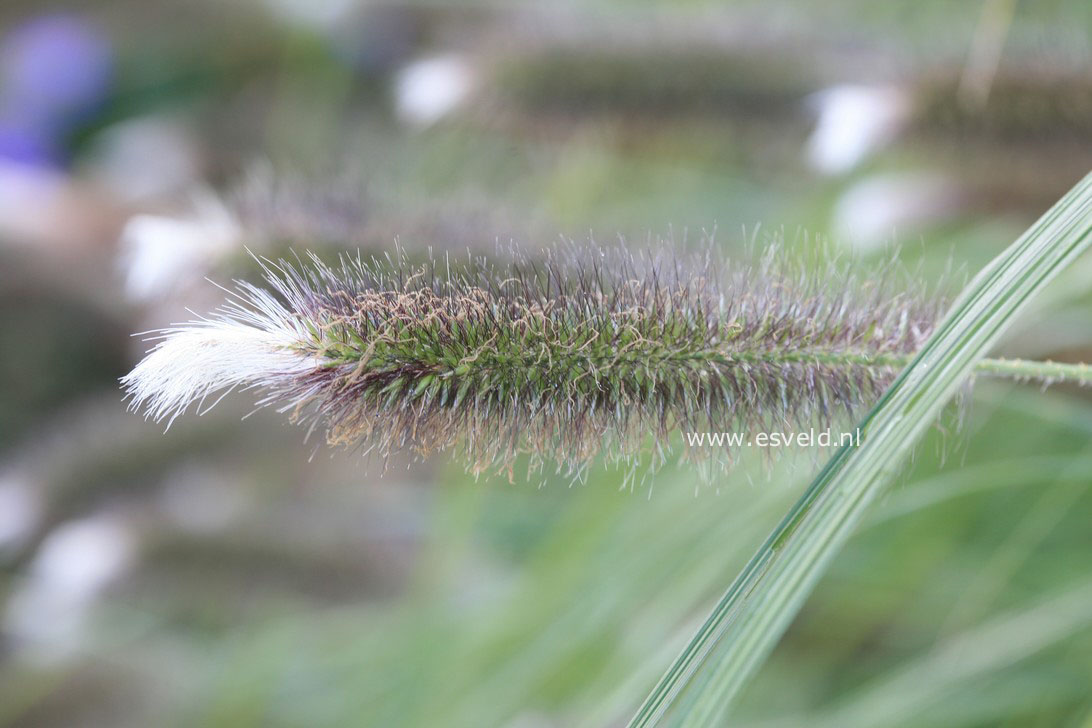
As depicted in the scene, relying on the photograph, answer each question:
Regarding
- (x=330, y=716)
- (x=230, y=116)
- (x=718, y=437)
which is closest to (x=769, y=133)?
(x=718, y=437)

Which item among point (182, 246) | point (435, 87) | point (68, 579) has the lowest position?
point (68, 579)

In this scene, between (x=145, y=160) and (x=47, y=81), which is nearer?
(x=145, y=160)

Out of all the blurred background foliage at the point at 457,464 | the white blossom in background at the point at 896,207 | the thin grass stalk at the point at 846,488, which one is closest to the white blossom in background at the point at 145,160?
the blurred background foliage at the point at 457,464

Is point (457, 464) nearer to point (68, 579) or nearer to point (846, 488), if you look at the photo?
point (68, 579)

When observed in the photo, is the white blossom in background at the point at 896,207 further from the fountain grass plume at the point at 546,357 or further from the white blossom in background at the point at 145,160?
the white blossom in background at the point at 145,160

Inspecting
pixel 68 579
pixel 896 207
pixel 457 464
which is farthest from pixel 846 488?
pixel 68 579

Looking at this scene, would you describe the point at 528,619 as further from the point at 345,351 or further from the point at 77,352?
the point at 77,352
